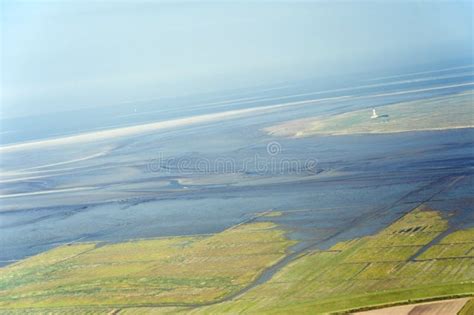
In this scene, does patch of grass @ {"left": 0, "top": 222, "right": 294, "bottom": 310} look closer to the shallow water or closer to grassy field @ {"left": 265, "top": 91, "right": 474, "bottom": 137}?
the shallow water

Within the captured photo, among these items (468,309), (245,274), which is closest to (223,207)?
(245,274)

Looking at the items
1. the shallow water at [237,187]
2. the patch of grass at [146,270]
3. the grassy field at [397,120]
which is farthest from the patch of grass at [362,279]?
the grassy field at [397,120]

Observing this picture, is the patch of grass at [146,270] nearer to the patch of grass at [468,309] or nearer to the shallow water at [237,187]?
the shallow water at [237,187]

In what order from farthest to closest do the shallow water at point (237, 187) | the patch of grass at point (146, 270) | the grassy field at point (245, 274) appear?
the shallow water at point (237, 187), the patch of grass at point (146, 270), the grassy field at point (245, 274)

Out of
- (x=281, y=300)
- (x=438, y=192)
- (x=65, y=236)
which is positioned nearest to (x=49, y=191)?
(x=65, y=236)

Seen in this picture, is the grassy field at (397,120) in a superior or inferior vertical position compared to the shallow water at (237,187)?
superior

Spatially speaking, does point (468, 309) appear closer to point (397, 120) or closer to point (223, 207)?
point (223, 207)

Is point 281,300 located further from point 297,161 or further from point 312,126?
point 312,126

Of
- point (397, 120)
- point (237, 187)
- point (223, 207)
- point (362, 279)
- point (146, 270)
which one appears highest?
point (397, 120)
